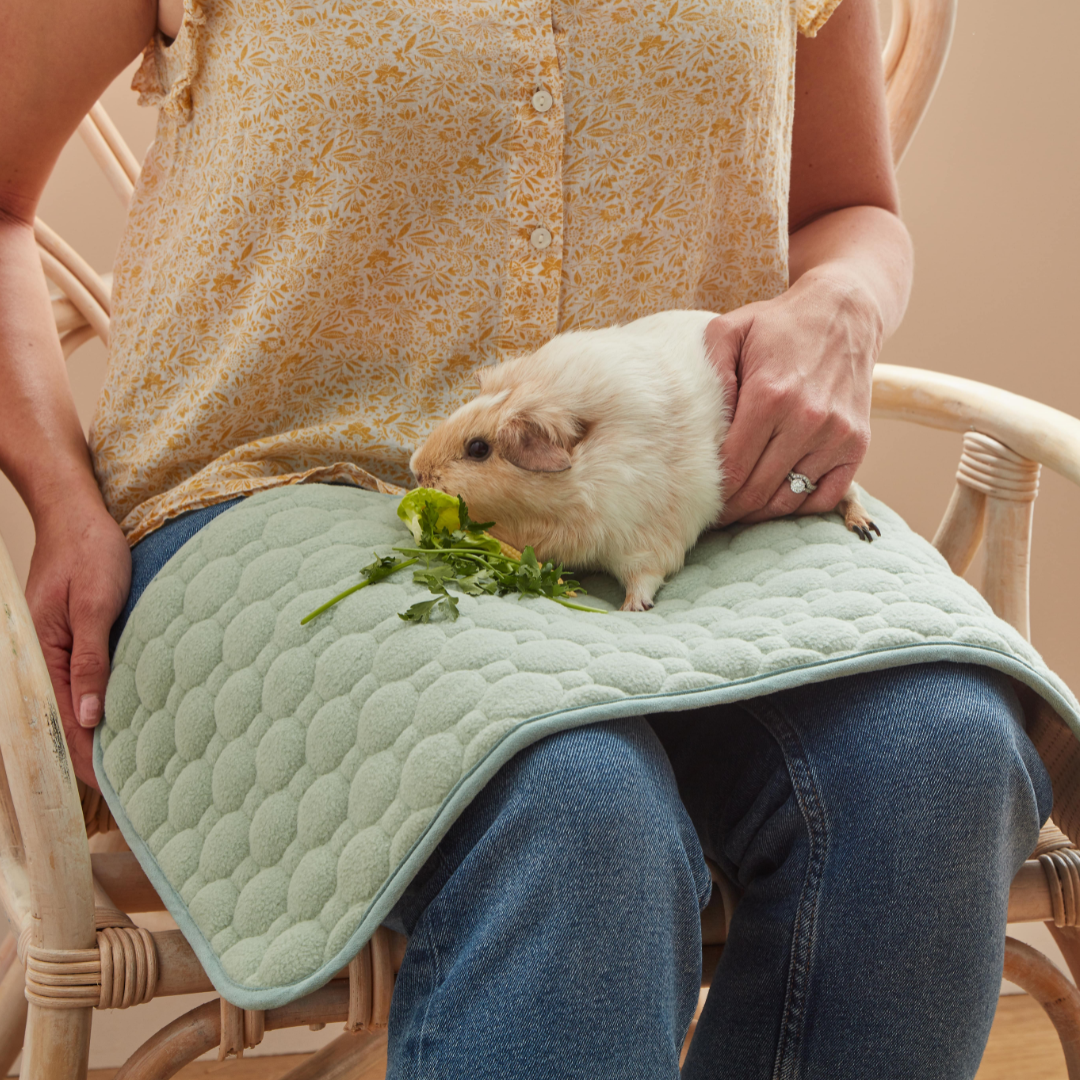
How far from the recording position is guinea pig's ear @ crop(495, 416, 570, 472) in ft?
2.13

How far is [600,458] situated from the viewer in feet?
2.16

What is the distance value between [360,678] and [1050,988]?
0.64 m

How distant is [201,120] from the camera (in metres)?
0.77

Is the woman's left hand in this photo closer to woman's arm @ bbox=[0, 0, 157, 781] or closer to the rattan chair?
the rattan chair

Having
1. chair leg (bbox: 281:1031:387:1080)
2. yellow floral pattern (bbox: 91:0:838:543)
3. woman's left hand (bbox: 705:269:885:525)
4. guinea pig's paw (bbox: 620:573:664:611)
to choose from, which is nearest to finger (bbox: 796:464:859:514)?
woman's left hand (bbox: 705:269:885:525)

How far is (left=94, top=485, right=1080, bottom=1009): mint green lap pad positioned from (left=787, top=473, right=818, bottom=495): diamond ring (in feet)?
0.08

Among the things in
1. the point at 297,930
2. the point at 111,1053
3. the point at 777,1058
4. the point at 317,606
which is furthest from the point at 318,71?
the point at 111,1053

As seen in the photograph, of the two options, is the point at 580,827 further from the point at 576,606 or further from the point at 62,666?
the point at 62,666

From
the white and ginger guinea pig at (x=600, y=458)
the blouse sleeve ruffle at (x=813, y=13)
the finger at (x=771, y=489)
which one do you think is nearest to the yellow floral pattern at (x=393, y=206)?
the blouse sleeve ruffle at (x=813, y=13)

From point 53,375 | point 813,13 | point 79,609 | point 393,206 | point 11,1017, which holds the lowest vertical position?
point 11,1017

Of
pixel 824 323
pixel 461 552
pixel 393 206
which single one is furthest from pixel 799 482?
pixel 393 206

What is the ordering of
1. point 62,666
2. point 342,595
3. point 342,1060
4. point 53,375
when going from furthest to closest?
1. point 342,1060
2. point 53,375
3. point 62,666
4. point 342,595

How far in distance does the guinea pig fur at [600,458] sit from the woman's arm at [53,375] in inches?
10.5

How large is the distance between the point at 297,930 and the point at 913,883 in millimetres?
342
